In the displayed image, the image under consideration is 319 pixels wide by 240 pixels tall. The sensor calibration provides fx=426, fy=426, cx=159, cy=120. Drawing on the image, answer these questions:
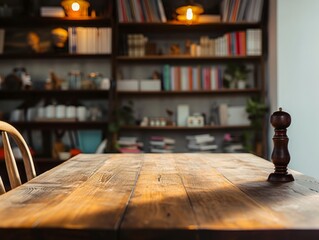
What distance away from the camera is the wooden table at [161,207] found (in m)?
0.73

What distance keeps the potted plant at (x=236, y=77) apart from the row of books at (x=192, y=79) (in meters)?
0.10

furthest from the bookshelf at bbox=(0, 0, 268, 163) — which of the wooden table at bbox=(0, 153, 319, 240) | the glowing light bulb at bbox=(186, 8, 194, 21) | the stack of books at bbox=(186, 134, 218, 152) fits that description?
the wooden table at bbox=(0, 153, 319, 240)

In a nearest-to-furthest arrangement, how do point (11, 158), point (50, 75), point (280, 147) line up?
point (280, 147), point (11, 158), point (50, 75)

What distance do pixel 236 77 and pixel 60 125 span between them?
1870mm

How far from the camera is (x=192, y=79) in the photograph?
14.0ft

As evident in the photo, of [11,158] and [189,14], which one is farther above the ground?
[189,14]

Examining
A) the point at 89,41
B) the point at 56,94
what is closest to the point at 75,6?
the point at 89,41

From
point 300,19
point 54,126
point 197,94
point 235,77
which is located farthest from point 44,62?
point 300,19

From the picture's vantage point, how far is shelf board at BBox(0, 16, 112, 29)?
14.0 ft

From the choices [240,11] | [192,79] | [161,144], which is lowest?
[161,144]

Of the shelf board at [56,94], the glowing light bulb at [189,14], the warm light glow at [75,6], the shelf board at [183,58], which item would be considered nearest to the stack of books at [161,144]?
the shelf board at [56,94]

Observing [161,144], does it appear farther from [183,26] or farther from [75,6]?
[75,6]

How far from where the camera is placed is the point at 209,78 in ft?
14.0

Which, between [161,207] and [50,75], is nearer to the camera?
[161,207]
